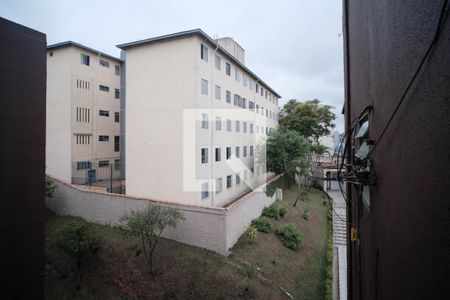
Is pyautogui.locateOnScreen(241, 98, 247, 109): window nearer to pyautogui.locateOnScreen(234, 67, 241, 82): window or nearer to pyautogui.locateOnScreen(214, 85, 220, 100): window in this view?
pyautogui.locateOnScreen(234, 67, 241, 82): window

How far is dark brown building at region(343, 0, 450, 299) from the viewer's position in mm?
1582

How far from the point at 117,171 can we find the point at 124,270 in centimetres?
1515

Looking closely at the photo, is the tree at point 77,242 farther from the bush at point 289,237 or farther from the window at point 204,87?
the window at point 204,87

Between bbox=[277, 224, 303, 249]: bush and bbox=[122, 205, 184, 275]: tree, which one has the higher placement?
bbox=[122, 205, 184, 275]: tree

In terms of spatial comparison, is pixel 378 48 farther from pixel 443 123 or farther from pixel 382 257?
pixel 382 257

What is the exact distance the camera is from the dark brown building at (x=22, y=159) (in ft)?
12.9

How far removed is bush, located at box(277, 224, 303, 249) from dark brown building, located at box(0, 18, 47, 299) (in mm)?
11287

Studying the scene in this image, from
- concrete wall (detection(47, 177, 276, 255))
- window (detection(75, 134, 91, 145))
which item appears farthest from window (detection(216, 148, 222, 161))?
window (detection(75, 134, 91, 145))

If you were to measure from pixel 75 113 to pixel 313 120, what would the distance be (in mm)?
25921

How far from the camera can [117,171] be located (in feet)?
77.2

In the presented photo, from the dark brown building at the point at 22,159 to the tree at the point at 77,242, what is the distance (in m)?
5.51

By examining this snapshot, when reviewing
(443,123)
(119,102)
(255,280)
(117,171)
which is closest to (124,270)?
(255,280)

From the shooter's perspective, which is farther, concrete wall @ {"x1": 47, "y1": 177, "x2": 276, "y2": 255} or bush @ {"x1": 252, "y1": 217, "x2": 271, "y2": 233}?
A: bush @ {"x1": 252, "y1": 217, "x2": 271, "y2": 233}

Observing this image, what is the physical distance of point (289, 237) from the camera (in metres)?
13.5
